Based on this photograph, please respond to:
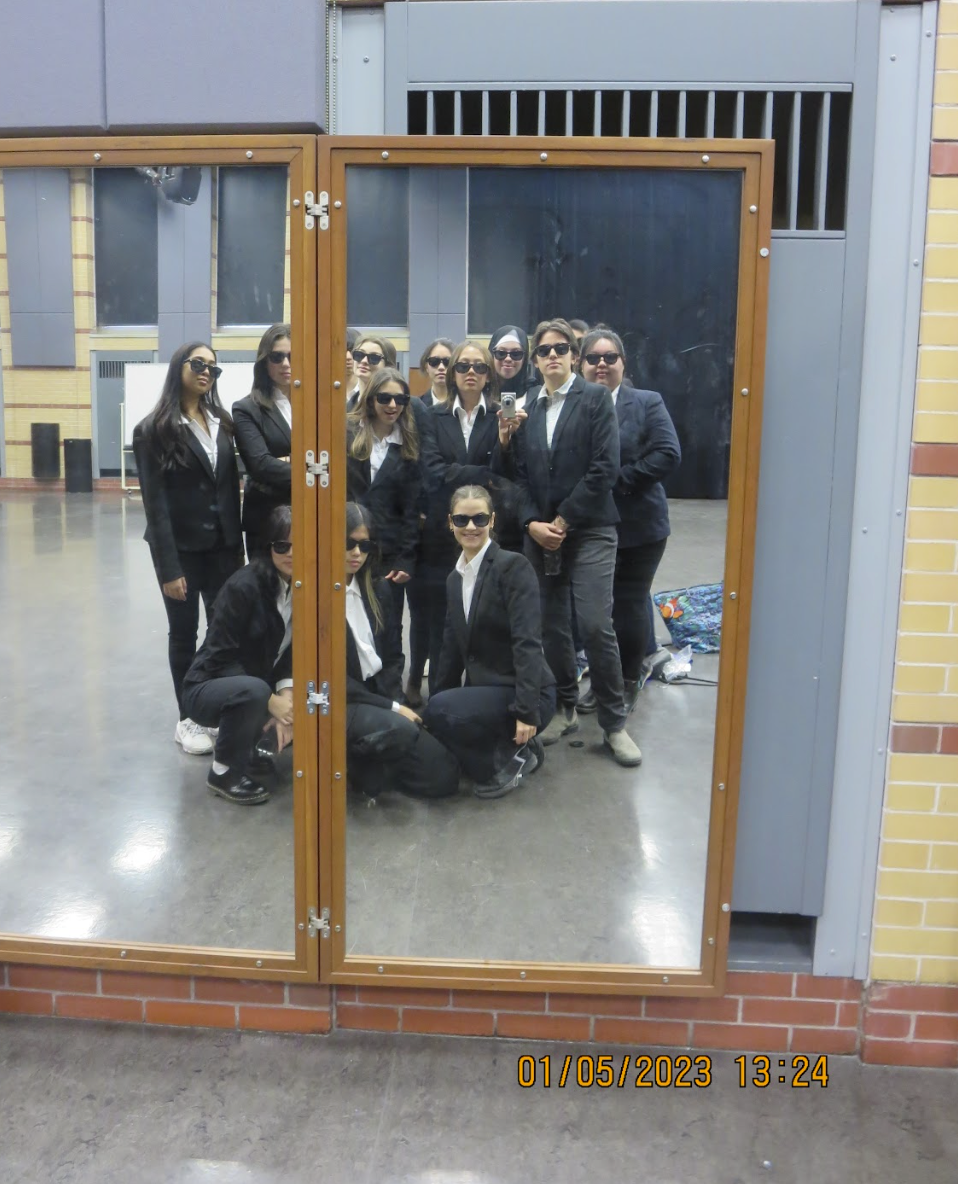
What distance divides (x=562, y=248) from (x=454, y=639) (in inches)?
37.6

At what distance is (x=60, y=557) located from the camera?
18.8 feet

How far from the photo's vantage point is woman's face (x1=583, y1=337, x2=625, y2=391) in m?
2.49

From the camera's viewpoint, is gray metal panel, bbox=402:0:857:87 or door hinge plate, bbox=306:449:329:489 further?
door hinge plate, bbox=306:449:329:489

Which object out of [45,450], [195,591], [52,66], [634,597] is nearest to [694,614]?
[634,597]

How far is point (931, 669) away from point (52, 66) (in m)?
2.63

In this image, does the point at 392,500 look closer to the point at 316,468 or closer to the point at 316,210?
the point at 316,468

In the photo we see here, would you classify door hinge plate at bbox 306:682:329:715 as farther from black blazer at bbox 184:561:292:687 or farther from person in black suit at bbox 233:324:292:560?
person in black suit at bbox 233:324:292:560

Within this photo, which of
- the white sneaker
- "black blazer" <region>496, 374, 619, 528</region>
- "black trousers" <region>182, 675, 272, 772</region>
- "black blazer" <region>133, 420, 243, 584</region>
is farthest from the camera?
the white sneaker

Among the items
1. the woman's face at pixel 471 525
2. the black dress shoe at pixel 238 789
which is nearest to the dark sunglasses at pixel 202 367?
the woman's face at pixel 471 525

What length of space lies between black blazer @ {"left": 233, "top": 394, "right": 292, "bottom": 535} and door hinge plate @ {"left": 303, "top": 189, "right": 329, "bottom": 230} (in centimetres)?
43

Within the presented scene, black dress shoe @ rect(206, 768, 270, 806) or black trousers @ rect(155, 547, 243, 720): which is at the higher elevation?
black trousers @ rect(155, 547, 243, 720)

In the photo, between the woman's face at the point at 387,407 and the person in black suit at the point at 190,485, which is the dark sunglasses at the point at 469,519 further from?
the person in black suit at the point at 190,485

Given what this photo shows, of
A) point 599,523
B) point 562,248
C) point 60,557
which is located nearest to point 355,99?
point 562,248

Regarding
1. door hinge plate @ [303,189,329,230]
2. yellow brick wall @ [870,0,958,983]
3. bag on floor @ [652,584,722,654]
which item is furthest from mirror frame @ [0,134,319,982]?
yellow brick wall @ [870,0,958,983]
